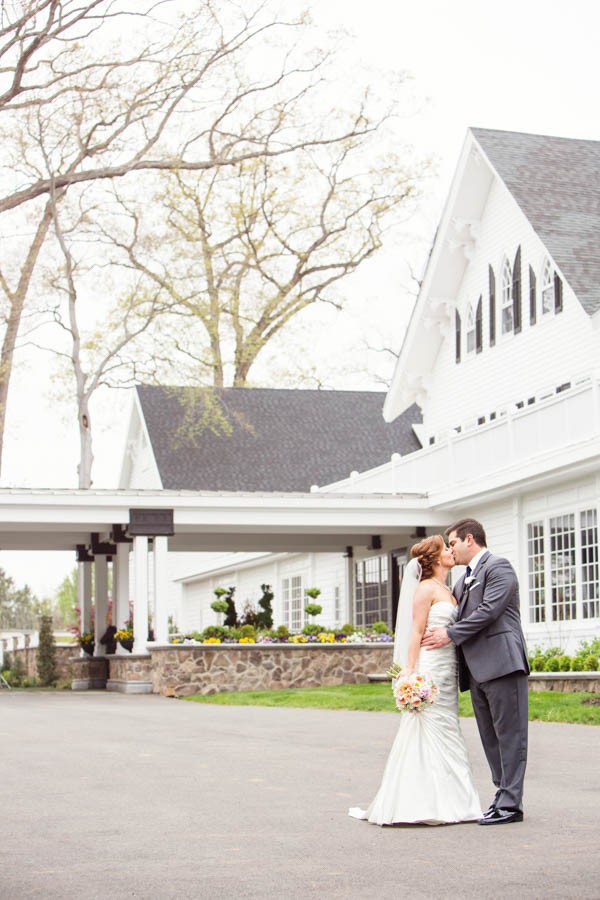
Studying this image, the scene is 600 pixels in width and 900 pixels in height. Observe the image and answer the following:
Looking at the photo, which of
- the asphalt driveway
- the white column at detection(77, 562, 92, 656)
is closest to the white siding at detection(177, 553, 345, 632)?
the white column at detection(77, 562, 92, 656)

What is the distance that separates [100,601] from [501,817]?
24.7m

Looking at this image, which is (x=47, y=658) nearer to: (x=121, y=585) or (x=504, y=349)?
(x=121, y=585)

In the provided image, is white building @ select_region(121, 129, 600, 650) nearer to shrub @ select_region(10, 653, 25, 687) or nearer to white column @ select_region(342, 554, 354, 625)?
white column @ select_region(342, 554, 354, 625)

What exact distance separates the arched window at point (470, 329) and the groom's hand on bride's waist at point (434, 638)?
2232cm

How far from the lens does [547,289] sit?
87.7 ft

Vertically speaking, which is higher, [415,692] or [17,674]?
[415,692]

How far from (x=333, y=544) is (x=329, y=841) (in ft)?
82.5

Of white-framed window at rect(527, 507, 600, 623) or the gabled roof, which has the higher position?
the gabled roof

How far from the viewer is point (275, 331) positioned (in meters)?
47.9

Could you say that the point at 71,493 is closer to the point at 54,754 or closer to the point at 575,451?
the point at 575,451

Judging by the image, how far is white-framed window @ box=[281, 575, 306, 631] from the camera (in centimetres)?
3759

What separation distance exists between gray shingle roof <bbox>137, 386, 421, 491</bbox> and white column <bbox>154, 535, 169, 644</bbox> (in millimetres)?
9660

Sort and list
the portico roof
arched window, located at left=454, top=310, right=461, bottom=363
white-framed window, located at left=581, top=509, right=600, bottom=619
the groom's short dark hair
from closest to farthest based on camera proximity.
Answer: the groom's short dark hair
white-framed window, located at left=581, top=509, right=600, bottom=619
the portico roof
arched window, located at left=454, top=310, right=461, bottom=363

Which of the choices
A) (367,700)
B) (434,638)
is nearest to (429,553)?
(434,638)
